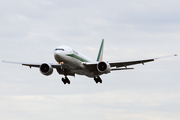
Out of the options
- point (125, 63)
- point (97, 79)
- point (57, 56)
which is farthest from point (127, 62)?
point (57, 56)

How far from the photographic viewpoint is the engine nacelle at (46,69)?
163ft

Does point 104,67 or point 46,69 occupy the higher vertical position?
point 46,69

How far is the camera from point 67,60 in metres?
46.0

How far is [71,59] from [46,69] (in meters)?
5.09

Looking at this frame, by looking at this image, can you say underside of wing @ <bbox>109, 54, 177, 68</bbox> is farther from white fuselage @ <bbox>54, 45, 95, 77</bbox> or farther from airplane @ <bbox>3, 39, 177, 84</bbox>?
white fuselage @ <bbox>54, 45, 95, 77</bbox>

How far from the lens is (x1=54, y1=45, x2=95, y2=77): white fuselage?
45188 mm

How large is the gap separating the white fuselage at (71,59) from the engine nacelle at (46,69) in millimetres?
3302

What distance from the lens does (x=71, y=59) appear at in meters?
46.6

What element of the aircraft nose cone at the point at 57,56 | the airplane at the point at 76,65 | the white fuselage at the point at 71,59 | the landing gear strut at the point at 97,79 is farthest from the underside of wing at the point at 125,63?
the aircraft nose cone at the point at 57,56

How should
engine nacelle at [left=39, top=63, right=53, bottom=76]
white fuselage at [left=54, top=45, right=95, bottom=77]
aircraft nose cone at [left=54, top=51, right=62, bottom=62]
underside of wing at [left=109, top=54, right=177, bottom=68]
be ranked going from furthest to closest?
1. engine nacelle at [left=39, top=63, right=53, bottom=76]
2. underside of wing at [left=109, top=54, right=177, bottom=68]
3. white fuselage at [left=54, top=45, right=95, bottom=77]
4. aircraft nose cone at [left=54, top=51, right=62, bottom=62]

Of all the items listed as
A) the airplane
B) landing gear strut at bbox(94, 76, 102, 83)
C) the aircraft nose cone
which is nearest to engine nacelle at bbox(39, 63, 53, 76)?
the airplane

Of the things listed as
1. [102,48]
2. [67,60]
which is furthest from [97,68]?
[102,48]

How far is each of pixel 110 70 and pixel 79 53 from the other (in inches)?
186

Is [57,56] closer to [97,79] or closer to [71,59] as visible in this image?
[71,59]
